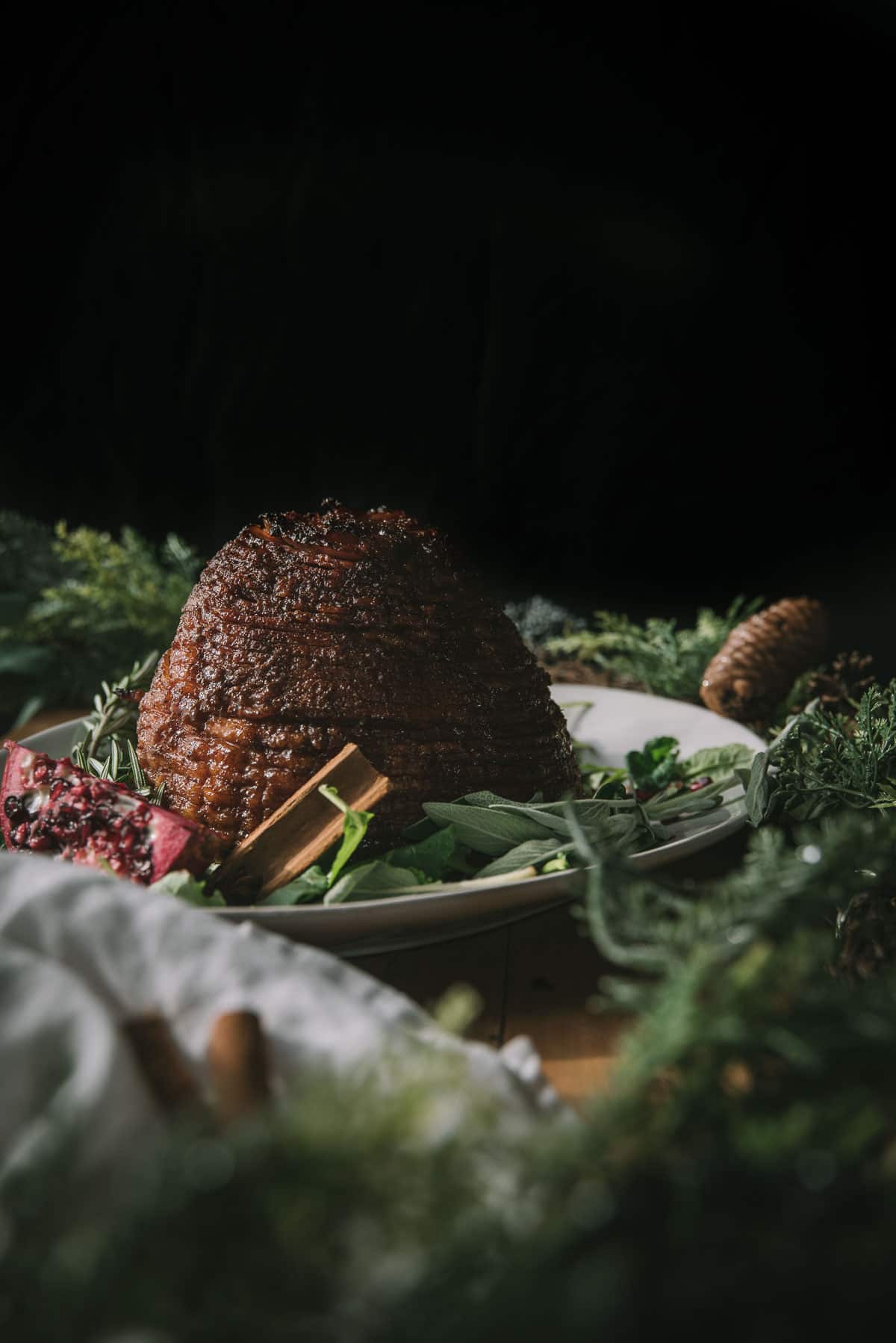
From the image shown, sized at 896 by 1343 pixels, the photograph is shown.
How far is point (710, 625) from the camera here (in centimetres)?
305

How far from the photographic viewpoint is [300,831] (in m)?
1.62

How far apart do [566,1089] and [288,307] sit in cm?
362

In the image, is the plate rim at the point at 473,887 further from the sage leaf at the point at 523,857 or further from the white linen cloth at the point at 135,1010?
the white linen cloth at the point at 135,1010

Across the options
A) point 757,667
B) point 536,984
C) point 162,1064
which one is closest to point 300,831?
point 536,984

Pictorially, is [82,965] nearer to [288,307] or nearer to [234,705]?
[234,705]

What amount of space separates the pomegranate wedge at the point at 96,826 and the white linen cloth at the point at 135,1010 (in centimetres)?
34

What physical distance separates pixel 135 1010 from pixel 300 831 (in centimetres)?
57

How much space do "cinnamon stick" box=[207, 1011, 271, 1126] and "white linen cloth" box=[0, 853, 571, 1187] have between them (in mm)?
24

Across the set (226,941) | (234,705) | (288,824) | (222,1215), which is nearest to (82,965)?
(226,941)

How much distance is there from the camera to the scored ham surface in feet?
5.78

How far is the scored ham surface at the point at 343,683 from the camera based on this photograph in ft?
5.78

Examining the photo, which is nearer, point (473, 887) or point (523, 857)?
point (473, 887)

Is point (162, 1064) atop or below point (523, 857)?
atop

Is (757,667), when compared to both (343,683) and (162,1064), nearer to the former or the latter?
(343,683)
